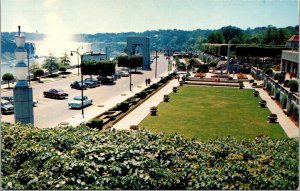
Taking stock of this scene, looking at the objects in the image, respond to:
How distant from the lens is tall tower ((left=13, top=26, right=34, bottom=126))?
15414 mm

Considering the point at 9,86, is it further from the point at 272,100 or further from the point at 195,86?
the point at 272,100

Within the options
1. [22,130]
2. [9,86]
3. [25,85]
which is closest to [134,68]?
[9,86]

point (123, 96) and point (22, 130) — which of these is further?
point (123, 96)

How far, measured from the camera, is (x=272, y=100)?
3962cm

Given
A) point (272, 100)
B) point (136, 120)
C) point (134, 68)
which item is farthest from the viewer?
point (134, 68)

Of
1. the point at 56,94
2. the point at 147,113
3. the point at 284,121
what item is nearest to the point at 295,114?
the point at 284,121

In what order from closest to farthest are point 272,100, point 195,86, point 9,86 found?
point 272,100
point 9,86
point 195,86

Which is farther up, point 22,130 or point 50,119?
point 22,130

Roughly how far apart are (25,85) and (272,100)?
31.5m

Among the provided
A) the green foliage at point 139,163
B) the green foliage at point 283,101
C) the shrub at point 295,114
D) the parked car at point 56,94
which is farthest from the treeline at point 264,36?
the green foliage at point 139,163

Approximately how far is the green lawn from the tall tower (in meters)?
10.5

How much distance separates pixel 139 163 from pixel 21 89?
9144 millimetres

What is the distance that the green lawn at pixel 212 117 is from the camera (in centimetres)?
2494

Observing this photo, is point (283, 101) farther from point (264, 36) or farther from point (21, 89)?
point (264, 36)
